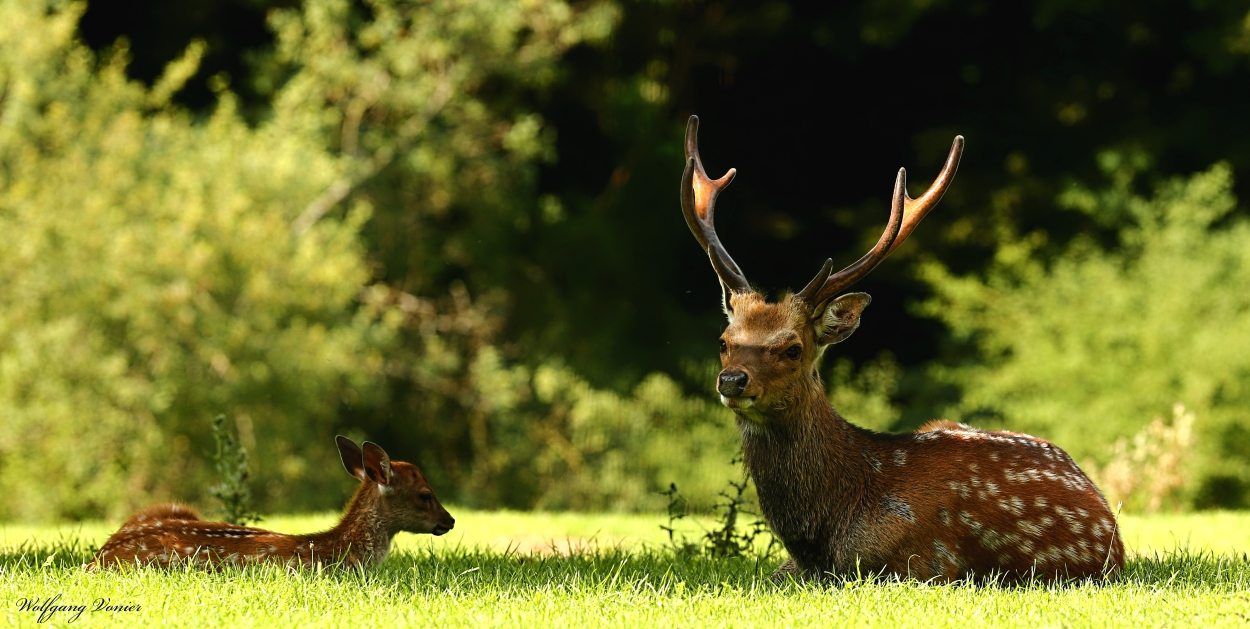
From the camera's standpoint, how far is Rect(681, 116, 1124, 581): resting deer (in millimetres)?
5738

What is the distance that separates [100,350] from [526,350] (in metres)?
6.69

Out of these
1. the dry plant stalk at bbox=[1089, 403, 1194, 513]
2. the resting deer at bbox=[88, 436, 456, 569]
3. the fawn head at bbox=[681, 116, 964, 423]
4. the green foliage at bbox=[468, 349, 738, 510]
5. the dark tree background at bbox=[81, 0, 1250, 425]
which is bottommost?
the resting deer at bbox=[88, 436, 456, 569]

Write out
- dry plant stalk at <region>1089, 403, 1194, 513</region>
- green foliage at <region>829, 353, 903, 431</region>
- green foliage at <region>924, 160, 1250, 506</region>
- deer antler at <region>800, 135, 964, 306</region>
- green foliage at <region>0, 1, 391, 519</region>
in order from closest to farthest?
deer antler at <region>800, 135, 964, 306</region>, dry plant stalk at <region>1089, 403, 1194, 513</region>, green foliage at <region>0, 1, 391, 519</region>, green foliage at <region>924, 160, 1250, 506</region>, green foliage at <region>829, 353, 903, 431</region>

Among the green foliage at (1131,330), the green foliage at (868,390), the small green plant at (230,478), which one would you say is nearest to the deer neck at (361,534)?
the small green plant at (230,478)

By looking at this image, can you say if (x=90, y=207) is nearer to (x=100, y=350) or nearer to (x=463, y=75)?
(x=100, y=350)

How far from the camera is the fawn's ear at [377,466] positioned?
21.6 ft

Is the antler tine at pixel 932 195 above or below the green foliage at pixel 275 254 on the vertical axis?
below

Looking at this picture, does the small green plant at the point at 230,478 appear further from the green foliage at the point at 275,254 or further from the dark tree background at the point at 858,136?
the dark tree background at the point at 858,136

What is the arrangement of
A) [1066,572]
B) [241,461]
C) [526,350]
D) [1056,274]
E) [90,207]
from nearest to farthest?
1. [1066,572]
2. [241,461]
3. [90,207]
4. [1056,274]
5. [526,350]

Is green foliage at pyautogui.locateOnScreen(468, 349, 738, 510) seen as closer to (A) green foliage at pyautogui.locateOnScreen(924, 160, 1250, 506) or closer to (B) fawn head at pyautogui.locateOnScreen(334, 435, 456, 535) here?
(A) green foliage at pyautogui.locateOnScreen(924, 160, 1250, 506)

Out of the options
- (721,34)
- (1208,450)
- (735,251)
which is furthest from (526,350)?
(1208,450)

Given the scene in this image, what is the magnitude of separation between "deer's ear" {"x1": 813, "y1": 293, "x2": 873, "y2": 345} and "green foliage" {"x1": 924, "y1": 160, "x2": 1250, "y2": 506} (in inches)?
450

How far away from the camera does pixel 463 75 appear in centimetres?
1998

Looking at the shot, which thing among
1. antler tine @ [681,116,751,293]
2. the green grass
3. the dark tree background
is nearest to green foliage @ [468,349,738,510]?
the dark tree background
